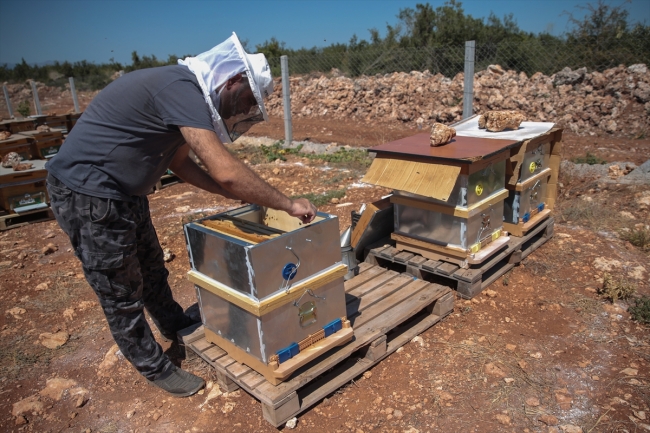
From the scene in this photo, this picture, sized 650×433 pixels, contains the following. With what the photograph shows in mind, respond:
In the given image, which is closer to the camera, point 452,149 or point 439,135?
point 452,149

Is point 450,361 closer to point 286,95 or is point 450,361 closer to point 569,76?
point 286,95

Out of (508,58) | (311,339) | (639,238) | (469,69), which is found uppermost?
(508,58)

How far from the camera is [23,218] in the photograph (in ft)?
22.5

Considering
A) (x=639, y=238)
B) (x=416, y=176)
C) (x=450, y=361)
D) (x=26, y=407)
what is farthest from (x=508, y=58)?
(x=26, y=407)

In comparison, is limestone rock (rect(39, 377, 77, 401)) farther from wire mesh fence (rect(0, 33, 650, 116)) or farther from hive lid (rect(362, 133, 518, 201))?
wire mesh fence (rect(0, 33, 650, 116))

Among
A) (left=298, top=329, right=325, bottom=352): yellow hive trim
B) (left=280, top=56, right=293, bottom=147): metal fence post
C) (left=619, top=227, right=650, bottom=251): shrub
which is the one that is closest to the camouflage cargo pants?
(left=298, top=329, right=325, bottom=352): yellow hive trim

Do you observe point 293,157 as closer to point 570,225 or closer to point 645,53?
point 570,225

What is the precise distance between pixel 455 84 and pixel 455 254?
987 centimetres

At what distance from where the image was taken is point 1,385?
3.18 metres

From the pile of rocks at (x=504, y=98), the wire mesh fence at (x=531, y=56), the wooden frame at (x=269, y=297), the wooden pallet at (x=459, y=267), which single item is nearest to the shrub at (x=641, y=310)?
the wooden pallet at (x=459, y=267)

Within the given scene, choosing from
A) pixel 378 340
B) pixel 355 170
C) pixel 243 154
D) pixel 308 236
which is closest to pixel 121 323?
pixel 308 236

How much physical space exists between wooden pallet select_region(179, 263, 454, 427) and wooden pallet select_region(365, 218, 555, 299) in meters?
0.14

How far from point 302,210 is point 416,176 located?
4.36ft

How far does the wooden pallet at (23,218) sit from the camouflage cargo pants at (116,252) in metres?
4.66
